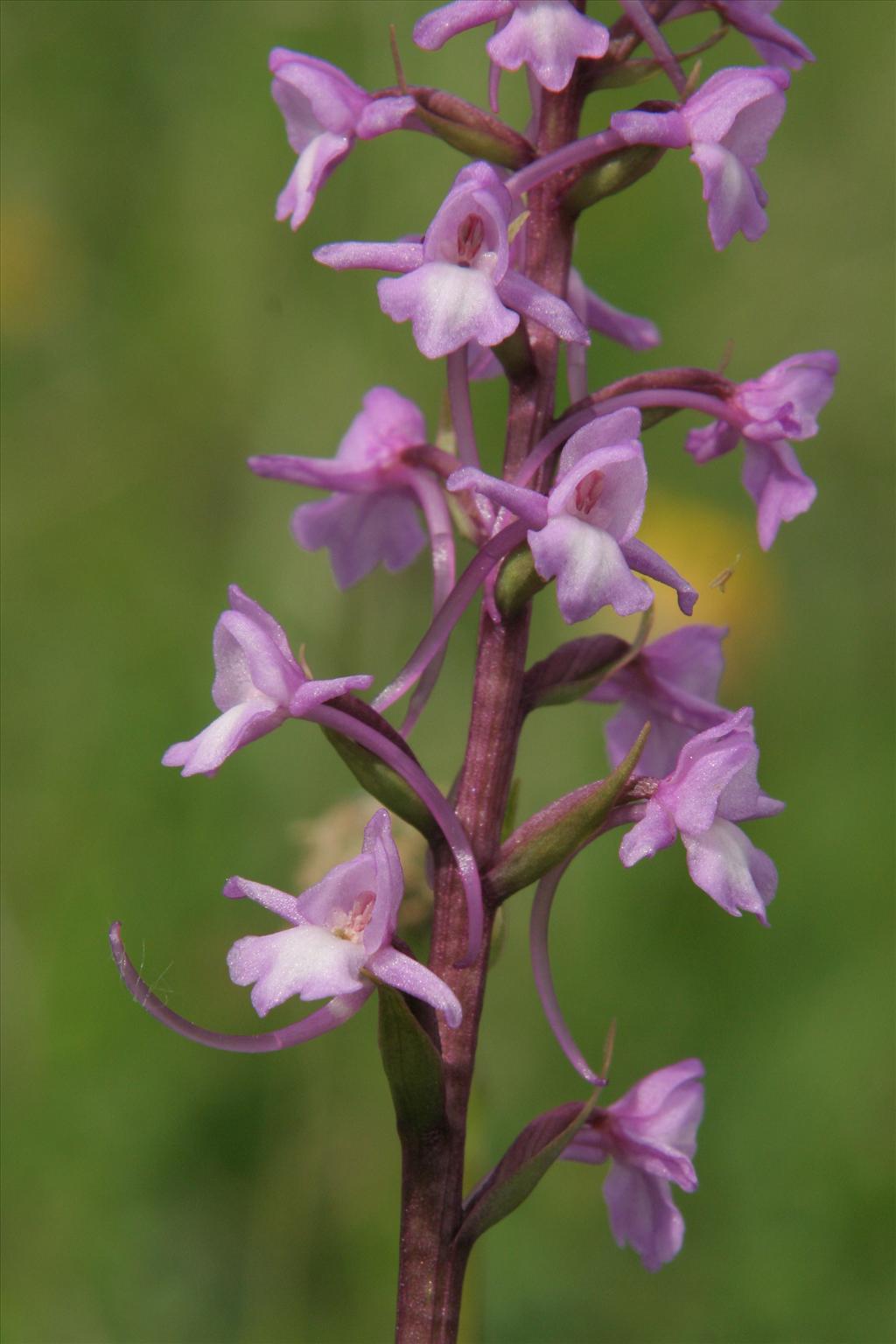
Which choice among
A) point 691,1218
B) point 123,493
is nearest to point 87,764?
point 123,493

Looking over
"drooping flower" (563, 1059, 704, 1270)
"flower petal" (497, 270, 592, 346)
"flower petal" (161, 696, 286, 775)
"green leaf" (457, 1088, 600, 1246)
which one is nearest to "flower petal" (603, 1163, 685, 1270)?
"drooping flower" (563, 1059, 704, 1270)

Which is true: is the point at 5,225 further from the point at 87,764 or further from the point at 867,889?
the point at 867,889

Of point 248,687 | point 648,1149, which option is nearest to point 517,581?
point 248,687

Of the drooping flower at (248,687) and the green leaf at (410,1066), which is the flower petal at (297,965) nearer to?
the green leaf at (410,1066)

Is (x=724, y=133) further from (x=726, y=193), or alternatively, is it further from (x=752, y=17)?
(x=752, y=17)

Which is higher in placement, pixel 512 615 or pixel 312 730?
pixel 512 615

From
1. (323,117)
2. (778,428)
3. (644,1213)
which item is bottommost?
(644,1213)
